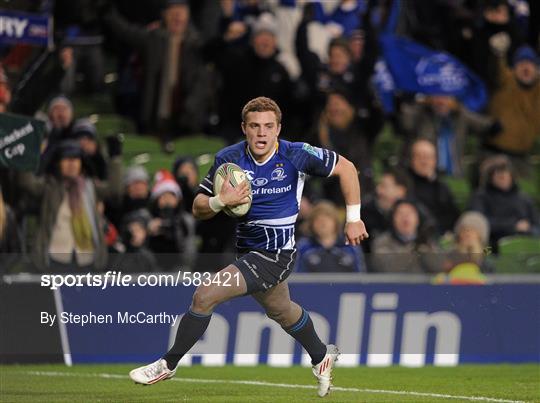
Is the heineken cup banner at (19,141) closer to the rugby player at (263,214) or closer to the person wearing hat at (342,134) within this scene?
the rugby player at (263,214)

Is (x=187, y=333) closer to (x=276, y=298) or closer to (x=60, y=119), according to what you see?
(x=276, y=298)

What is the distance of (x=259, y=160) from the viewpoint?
10.5 m

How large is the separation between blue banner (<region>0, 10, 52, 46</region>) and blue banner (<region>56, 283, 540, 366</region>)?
8.83 feet

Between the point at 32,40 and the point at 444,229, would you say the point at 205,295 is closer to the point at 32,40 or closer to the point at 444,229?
the point at 32,40

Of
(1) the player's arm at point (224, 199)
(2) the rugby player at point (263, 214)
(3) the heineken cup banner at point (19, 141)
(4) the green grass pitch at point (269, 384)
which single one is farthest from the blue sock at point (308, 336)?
(3) the heineken cup banner at point (19, 141)

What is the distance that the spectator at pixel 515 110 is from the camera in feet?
62.6

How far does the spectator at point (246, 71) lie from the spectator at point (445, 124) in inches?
73.0

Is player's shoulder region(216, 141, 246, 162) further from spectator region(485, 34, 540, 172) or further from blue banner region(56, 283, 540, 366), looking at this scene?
spectator region(485, 34, 540, 172)

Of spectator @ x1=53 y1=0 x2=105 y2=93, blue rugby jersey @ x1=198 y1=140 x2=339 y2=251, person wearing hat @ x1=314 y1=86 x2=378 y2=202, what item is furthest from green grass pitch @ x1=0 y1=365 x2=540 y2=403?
spectator @ x1=53 y1=0 x2=105 y2=93

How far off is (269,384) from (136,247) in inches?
127

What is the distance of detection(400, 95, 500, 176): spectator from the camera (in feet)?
61.4

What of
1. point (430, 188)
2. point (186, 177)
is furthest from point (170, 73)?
point (430, 188)

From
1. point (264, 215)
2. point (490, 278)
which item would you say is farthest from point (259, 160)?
point (490, 278)

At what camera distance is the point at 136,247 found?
15.3 m
